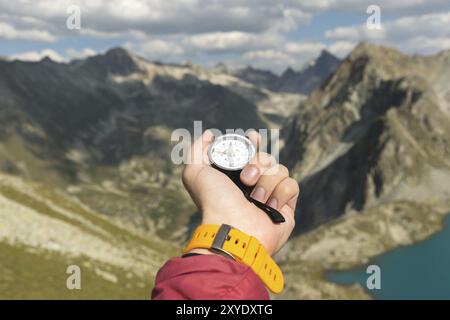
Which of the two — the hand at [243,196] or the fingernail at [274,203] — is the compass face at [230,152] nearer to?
the hand at [243,196]

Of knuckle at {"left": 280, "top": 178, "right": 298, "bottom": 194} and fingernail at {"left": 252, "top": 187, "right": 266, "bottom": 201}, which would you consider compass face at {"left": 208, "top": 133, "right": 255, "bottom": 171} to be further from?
knuckle at {"left": 280, "top": 178, "right": 298, "bottom": 194}

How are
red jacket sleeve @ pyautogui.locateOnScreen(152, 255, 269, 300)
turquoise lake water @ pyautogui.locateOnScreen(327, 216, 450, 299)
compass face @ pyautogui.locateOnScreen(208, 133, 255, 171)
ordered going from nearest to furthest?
red jacket sleeve @ pyautogui.locateOnScreen(152, 255, 269, 300) < compass face @ pyautogui.locateOnScreen(208, 133, 255, 171) < turquoise lake water @ pyautogui.locateOnScreen(327, 216, 450, 299)

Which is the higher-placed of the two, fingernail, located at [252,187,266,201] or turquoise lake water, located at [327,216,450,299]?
turquoise lake water, located at [327,216,450,299]

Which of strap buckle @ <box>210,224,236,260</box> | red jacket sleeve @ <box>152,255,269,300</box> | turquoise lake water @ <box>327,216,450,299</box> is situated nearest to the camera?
red jacket sleeve @ <box>152,255,269,300</box>

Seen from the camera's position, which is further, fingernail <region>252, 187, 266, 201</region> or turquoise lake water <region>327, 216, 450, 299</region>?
turquoise lake water <region>327, 216, 450, 299</region>

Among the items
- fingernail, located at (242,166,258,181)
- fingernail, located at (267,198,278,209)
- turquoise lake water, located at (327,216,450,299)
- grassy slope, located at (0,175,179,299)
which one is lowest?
fingernail, located at (267,198,278,209)

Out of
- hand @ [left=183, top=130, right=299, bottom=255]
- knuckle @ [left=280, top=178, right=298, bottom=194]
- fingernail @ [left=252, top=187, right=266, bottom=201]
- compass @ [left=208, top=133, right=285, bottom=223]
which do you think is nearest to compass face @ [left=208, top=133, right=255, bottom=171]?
compass @ [left=208, top=133, right=285, bottom=223]

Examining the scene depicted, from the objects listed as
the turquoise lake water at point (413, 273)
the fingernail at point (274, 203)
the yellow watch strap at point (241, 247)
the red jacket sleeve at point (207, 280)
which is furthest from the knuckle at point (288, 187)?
the turquoise lake water at point (413, 273)

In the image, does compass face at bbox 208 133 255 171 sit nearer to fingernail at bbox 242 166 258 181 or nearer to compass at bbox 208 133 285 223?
compass at bbox 208 133 285 223
